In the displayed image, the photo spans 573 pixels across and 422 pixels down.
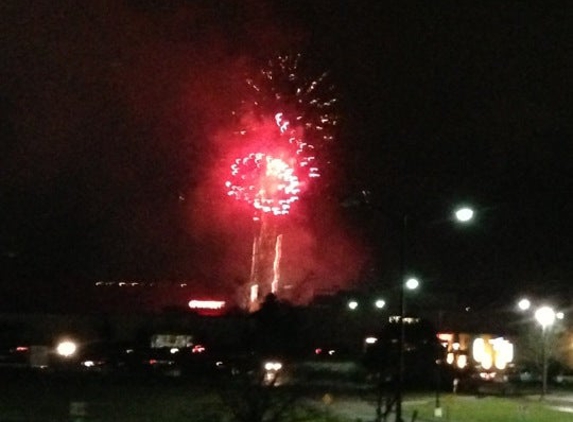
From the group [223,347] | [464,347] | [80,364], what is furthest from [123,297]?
[223,347]

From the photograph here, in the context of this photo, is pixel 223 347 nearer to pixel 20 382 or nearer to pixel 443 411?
pixel 443 411

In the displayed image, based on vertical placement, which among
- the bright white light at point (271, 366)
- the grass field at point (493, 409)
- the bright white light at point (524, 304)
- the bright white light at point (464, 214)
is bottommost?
the bright white light at point (271, 366)

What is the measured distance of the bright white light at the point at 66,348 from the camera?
58.4 meters

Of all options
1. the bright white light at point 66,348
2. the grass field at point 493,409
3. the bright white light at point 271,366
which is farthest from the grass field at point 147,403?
the bright white light at point 66,348

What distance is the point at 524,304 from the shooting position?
79125 millimetres

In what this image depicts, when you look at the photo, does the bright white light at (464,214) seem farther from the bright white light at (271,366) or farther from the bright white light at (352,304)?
the bright white light at (352,304)

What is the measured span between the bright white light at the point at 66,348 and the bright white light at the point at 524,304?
31.2 meters

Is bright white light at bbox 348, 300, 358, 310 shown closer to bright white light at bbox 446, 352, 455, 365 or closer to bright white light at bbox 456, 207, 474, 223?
bright white light at bbox 446, 352, 455, 365

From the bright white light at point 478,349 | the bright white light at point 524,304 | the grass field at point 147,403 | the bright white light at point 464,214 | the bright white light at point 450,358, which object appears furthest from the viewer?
the bright white light at point 524,304

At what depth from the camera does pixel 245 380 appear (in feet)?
53.7

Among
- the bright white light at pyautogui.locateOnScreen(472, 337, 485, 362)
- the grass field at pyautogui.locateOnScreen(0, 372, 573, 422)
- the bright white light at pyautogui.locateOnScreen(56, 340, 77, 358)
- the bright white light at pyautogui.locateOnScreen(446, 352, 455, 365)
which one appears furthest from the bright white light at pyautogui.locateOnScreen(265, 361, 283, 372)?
the bright white light at pyautogui.locateOnScreen(56, 340, 77, 358)

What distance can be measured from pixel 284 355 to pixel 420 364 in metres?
32.8

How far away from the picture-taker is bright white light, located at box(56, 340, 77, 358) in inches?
2299

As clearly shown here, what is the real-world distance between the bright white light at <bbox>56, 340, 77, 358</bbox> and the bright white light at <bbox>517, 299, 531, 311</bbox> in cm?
3122
